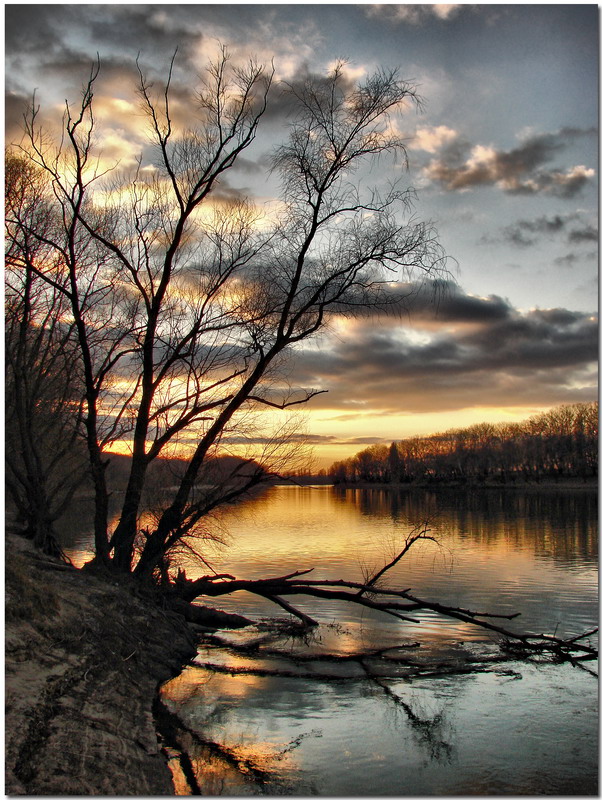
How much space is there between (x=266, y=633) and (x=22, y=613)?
26.3ft

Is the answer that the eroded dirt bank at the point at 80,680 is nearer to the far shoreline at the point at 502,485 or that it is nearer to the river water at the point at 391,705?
the river water at the point at 391,705

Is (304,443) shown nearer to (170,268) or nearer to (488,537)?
(170,268)

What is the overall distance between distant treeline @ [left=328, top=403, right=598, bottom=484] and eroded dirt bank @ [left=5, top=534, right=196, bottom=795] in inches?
2155

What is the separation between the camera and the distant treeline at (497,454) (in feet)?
285

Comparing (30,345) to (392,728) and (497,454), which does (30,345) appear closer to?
(392,728)

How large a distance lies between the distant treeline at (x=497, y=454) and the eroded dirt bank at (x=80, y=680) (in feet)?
180

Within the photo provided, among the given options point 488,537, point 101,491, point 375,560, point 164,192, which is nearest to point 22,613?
point 101,491

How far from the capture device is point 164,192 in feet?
46.6

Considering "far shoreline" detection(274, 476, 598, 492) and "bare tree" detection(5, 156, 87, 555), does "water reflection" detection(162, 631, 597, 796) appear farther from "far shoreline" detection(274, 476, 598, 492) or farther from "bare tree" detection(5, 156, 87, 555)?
"far shoreline" detection(274, 476, 598, 492)

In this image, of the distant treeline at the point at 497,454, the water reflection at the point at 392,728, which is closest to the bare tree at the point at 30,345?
the water reflection at the point at 392,728

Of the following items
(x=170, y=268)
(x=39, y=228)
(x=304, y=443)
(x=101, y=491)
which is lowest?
(x=101, y=491)

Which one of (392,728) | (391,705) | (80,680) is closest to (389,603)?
(391,705)

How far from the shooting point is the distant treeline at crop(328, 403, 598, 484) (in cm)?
8701

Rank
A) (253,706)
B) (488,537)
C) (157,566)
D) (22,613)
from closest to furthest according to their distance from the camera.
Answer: (22,613) → (253,706) → (157,566) → (488,537)
